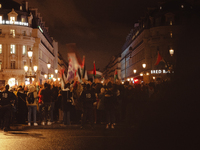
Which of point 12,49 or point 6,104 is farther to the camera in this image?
point 12,49

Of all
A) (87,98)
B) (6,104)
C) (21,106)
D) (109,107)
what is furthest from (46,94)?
(109,107)

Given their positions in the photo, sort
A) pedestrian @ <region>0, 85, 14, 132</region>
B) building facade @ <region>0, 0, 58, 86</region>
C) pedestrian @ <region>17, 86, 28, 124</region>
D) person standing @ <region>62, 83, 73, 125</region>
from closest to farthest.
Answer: pedestrian @ <region>0, 85, 14, 132</region> → person standing @ <region>62, 83, 73, 125</region> → pedestrian @ <region>17, 86, 28, 124</region> → building facade @ <region>0, 0, 58, 86</region>

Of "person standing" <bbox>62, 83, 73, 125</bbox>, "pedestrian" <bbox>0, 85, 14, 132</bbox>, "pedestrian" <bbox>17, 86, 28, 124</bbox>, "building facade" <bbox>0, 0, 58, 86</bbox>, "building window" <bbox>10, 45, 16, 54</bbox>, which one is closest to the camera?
"pedestrian" <bbox>0, 85, 14, 132</bbox>

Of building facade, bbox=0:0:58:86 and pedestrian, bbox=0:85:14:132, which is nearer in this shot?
pedestrian, bbox=0:85:14:132

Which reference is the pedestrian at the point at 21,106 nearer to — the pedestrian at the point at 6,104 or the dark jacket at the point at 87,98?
the pedestrian at the point at 6,104

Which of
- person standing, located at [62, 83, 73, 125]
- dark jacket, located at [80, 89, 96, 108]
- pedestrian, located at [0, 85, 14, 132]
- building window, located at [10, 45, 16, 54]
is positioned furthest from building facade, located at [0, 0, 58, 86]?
dark jacket, located at [80, 89, 96, 108]

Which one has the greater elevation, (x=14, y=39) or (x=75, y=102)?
(x=14, y=39)

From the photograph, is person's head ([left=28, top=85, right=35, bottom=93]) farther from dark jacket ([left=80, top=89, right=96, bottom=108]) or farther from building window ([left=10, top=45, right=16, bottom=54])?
building window ([left=10, top=45, right=16, bottom=54])

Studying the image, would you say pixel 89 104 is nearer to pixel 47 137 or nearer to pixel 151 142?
pixel 47 137

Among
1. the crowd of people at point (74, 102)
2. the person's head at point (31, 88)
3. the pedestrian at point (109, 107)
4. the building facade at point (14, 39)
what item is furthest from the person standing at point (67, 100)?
the building facade at point (14, 39)

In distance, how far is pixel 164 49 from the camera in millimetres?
62531

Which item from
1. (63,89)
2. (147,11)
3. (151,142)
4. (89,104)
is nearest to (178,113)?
(151,142)

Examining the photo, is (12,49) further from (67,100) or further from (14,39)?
(67,100)

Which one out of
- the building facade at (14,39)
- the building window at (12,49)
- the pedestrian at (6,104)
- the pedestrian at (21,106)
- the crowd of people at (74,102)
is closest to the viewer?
the pedestrian at (6,104)
